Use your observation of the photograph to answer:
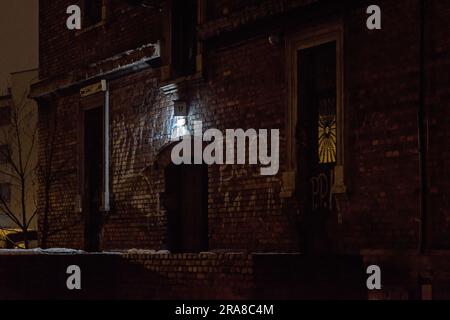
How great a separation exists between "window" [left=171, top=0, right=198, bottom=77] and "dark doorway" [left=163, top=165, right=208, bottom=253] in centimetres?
186

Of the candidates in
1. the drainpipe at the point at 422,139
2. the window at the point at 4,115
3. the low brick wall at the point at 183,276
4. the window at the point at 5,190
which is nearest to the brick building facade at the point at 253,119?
the drainpipe at the point at 422,139

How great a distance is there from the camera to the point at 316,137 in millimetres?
12750

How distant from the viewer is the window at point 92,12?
18.3 m

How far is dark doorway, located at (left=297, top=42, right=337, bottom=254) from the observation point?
12492mm

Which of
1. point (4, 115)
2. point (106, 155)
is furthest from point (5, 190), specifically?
point (106, 155)

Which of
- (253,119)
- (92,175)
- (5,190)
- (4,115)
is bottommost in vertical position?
(5,190)

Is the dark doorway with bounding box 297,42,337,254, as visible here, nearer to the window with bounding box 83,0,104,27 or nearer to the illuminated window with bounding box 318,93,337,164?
the illuminated window with bounding box 318,93,337,164

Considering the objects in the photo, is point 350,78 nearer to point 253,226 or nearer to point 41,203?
point 253,226

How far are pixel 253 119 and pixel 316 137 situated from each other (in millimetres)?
1291

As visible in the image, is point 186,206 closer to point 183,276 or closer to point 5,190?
point 183,276

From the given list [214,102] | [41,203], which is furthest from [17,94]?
[214,102]

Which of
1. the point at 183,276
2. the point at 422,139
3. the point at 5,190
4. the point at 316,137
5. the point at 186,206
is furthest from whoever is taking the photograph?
the point at 5,190

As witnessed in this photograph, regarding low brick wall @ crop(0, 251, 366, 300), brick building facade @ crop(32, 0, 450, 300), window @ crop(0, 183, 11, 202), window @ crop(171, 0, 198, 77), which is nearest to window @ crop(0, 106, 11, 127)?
window @ crop(0, 183, 11, 202)

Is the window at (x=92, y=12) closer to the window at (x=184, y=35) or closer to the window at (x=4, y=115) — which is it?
the window at (x=184, y=35)
